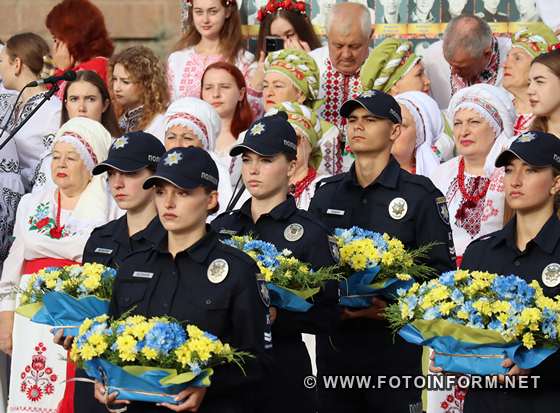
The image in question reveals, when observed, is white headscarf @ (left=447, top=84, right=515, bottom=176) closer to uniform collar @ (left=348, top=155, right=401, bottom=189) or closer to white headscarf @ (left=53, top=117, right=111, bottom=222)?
uniform collar @ (left=348, top=155, right=401, bottom=189)

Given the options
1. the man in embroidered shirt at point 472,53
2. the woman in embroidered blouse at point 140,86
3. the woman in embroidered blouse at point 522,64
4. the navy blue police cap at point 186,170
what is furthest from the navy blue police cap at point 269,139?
the woman in embroidered blouse at point 140,86

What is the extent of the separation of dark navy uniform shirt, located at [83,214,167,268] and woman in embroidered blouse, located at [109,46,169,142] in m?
2.83

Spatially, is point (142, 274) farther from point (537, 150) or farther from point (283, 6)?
point (283, 6)

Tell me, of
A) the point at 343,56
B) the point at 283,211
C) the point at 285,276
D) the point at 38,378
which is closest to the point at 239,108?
the point at 343,56

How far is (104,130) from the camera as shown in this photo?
9.59m

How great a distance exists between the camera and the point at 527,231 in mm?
6984

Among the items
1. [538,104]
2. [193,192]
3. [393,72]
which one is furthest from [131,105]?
[193,192]

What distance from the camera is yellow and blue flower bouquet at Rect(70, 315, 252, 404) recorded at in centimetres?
617

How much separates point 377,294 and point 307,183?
5.21ft

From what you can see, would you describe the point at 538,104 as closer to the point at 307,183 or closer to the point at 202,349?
the point at 307,183

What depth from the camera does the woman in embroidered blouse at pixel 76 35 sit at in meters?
11.7

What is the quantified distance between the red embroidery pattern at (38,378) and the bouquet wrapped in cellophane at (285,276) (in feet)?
7.60

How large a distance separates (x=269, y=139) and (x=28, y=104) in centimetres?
381
